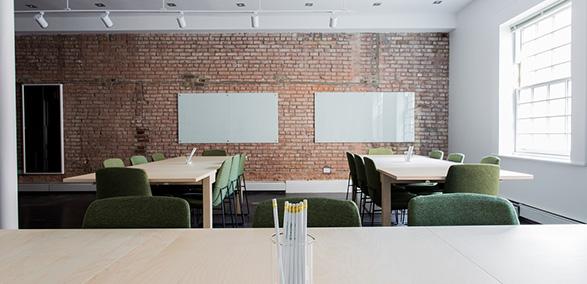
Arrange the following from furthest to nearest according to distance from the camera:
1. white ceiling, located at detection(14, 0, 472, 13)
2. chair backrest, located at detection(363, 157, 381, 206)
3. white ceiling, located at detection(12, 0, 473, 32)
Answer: white ceiling, located at detection(12, 0, 473, 32) < white ceiling, located at detection(14, 0, 472, 13) < chair backrest, located at detection(363, 157, 381, 206)

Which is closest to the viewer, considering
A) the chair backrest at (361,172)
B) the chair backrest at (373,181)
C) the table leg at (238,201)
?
the chair backrest at (373,181)

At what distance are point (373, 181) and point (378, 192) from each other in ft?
0.46

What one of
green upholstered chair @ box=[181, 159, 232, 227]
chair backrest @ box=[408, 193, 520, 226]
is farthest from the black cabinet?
chair backrest @ box=[408, 193, 520, 226]

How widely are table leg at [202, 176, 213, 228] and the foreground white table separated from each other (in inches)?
73.1

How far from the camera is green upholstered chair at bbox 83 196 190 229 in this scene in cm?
176

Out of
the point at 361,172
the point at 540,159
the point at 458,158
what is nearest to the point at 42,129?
the point at 361,172

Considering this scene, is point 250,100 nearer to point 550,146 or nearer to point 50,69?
point 50,69

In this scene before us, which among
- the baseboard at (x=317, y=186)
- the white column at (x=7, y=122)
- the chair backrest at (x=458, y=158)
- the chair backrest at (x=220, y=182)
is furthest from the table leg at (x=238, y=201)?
the chair backrest at (x=458, y=158)

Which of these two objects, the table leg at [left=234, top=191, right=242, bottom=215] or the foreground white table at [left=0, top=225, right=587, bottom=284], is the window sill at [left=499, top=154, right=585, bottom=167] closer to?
the foreground white table at [left=0, top=225, right=587, bottom=284]

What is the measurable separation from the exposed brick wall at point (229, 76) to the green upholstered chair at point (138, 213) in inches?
230

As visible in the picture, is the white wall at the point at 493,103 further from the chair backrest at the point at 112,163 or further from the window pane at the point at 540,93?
the chair backrest at the point at 112,163

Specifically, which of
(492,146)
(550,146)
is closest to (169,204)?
(550,146)

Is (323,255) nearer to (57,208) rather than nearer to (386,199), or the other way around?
(386,199)

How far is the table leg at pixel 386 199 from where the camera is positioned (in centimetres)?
365
